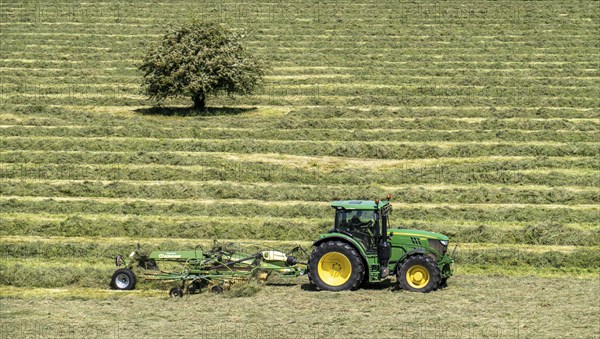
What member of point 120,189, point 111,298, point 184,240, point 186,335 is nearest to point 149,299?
point 111,298

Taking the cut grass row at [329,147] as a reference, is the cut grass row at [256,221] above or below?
below

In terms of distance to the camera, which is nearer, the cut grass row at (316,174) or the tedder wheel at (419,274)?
the tedder wheel at (419,274)

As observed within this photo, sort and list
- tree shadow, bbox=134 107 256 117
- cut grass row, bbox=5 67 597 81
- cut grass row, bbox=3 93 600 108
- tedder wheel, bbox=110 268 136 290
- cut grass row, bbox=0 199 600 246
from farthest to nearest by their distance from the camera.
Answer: cut grass row, bbox=5 67 597 81
cut grass row, bbox=3 93 600 108
tree shadow, bbox=134 107 256 117
cut grass row, bbox=0 199 600 246
tedder wheel, bbox=110 268 136 290

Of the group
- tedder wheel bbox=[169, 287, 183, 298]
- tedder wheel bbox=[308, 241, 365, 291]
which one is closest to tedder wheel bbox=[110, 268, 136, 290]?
tedder wheel bbox=[169, 287, 183, 298]

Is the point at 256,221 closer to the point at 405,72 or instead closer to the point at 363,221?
the point at 363,221

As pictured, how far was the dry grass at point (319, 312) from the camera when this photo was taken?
16562 mm

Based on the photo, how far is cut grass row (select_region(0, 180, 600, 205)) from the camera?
29.7 metres

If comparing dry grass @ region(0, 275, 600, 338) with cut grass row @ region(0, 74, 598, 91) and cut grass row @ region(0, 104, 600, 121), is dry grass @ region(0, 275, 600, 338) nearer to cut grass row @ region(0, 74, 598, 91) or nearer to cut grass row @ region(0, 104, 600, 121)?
cut grass row @ region(0, 104, 600, 121)

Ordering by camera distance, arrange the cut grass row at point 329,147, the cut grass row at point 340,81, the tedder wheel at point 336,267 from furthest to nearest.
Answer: the cut grass row at point 340,81, the cut grass row at point 329,147, the tedder wheel at point 336,267

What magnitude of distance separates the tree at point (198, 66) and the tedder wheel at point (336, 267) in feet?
67.8

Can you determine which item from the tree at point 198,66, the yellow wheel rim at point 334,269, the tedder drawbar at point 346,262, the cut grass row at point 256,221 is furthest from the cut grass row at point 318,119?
the yellow wheel rim at point 334,269

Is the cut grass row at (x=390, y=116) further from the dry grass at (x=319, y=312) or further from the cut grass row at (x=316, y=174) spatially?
the dry grass at (x=319, y=312)

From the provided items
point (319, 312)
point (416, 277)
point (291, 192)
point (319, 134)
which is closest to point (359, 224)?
point (416, 277)

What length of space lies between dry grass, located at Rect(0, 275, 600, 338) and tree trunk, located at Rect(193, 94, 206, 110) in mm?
20940
